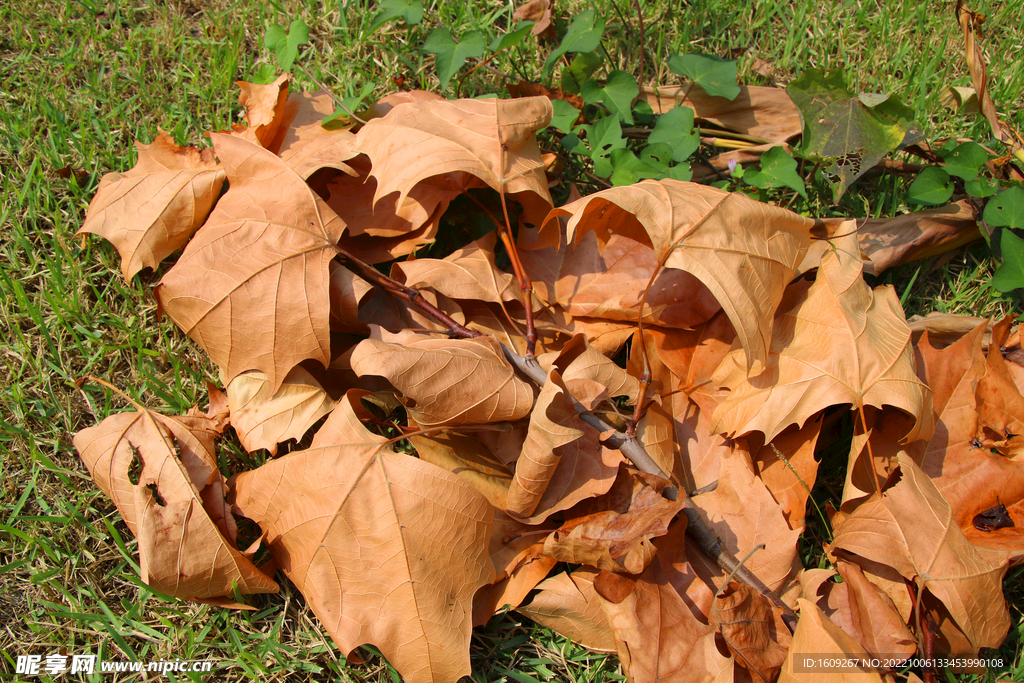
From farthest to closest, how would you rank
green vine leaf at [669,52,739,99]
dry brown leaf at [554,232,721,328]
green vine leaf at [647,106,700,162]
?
green vine leaf at [669,52,739,99]
green vine leaf at [647,106,700,162]
dry brown leaf at [554,232,721,328]

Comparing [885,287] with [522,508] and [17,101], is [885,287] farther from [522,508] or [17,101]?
[17,101]

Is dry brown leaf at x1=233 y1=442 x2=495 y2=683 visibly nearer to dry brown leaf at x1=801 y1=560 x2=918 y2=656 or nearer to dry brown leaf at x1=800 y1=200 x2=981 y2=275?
dry brown leaf at x1=801 y1=560 x2=918 y2=656

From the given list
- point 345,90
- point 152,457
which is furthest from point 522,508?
point 345,90

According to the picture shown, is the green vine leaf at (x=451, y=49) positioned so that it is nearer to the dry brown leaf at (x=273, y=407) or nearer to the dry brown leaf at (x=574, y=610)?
the dry brown leaf at (x=273, y=407)

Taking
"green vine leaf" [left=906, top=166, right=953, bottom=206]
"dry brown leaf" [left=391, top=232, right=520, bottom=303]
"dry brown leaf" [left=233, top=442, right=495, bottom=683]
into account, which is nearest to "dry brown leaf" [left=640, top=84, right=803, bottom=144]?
"green vine leaf" [left=906, top=166, right=953, bottom=206]

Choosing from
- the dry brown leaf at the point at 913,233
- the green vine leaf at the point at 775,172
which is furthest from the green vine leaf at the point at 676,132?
the dry brown leaf at the point at 913,233

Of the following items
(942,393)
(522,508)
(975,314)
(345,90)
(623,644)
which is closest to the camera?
(623,644)
